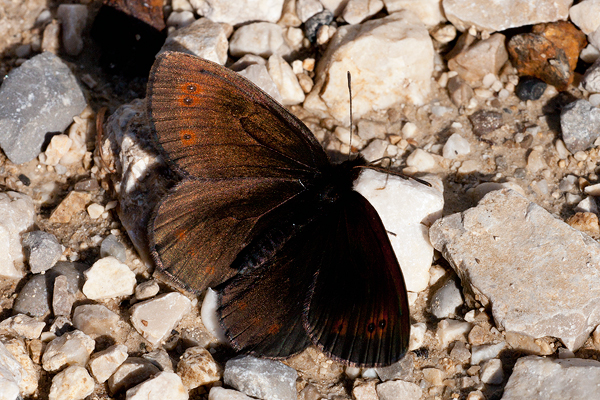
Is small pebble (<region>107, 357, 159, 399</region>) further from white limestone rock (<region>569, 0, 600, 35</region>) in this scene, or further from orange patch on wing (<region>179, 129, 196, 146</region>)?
white limestone rock (<region>569, 0, 600, 35</region>)

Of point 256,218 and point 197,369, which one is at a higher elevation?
point 256,218

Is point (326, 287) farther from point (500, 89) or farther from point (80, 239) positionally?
point (500, 89)

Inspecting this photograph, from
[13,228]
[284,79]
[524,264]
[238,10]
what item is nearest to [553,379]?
[524,264]

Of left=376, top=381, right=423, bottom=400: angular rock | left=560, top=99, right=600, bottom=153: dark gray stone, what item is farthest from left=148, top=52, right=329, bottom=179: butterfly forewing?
left=560, top=99, right=600, bottom=153: dark gray stone

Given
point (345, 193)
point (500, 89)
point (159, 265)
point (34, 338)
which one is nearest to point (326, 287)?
point (345, 193)

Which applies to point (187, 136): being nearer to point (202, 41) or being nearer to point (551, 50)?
point (202, 41)

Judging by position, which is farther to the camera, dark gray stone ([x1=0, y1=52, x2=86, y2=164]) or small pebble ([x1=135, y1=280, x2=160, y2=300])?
dark gray stone ([x1=0, y1=52, x2=86, y2=164])

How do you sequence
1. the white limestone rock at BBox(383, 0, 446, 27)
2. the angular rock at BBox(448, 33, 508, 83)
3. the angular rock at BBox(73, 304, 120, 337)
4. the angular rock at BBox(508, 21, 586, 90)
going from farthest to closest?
1. the white limestone rock at BBox(383, 0, 446, 27)
2. the angular rock at BBox(448, 33, 508, 83)
3. the angular rock at BBox(508, 21, 586, 90)
4. the angular rock at BBox(73, 304, 120, 337)
